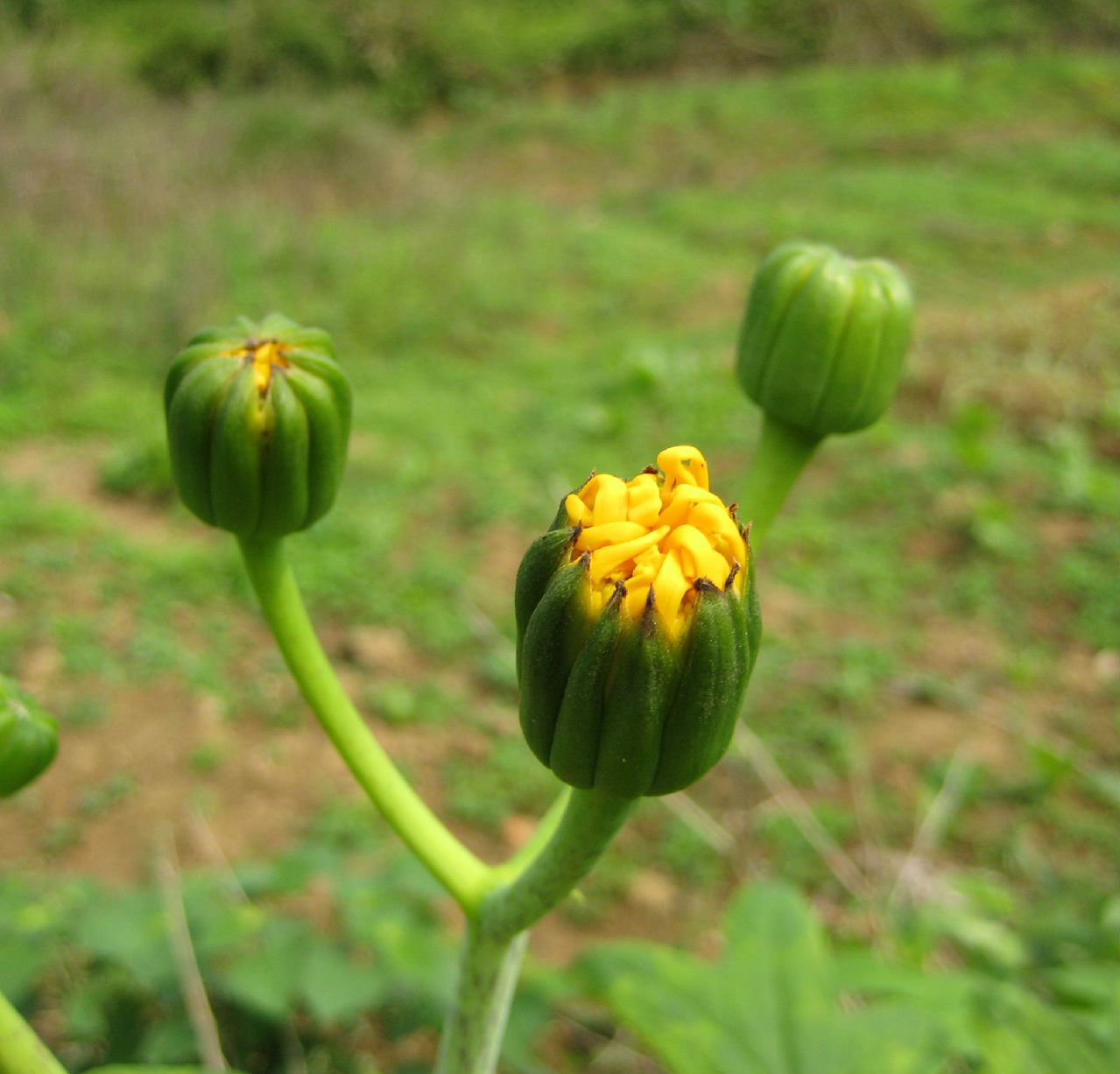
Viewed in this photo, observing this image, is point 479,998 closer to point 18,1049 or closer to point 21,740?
point 18,1049

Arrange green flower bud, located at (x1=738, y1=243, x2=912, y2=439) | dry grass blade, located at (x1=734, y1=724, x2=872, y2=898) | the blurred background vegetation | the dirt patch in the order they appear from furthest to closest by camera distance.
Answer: the dirt patch → dry grass blade, located at (x1=734, y1=724, x2=872, y2=898) → the blurred background vegetation → green flower bud, located at (x1=738, y1=243, x2=912, y2=439)

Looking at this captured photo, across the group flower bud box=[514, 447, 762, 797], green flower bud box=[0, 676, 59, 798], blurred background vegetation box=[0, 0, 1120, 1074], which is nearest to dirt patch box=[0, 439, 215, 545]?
blurred background vegetation box=[0, 0, 1120, 1074]

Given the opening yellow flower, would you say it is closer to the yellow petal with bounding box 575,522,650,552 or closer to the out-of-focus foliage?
the yellow petal with bounding box 575,522,650,552

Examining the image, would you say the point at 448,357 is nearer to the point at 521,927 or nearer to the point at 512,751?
the point at 512,751

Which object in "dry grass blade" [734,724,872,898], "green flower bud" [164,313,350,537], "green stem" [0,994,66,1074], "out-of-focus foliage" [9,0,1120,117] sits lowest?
"out-of-focus foliage" [9,0,1120,117]

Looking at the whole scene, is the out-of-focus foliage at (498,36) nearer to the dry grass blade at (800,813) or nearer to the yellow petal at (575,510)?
Answer: the dry grass blade at (800,813)

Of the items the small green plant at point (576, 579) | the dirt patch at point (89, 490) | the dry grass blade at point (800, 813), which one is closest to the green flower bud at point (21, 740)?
the small green plant at point (576, 579)
